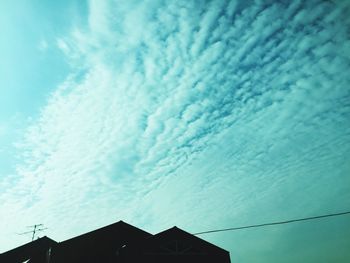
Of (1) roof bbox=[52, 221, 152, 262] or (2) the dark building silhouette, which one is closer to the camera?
(2) the dark building silhouette

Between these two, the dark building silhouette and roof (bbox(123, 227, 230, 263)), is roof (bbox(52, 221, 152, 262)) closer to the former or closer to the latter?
the dark building silhouette

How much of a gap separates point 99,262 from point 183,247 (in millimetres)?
6379

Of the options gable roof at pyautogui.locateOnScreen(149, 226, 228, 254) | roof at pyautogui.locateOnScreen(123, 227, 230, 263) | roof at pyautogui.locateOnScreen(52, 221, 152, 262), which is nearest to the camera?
roof at pyautogui.locateOnScreen(123, 227, 230, 263)

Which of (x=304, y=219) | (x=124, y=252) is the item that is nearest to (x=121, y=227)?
(x=124, y=252)

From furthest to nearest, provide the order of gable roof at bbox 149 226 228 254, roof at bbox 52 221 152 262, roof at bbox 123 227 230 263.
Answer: gable roof at bbox 149 226 228 254 < roof at bbox 52 221 152 262 < roof at bbox 123 227 230 263

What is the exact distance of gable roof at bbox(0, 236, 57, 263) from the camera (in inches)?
797

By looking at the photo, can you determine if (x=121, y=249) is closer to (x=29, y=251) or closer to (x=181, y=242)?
(x=181, y=242)

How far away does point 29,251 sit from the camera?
20984 mm

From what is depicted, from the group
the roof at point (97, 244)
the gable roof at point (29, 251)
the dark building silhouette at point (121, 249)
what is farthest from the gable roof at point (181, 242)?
the gable roof at point (29, 251)

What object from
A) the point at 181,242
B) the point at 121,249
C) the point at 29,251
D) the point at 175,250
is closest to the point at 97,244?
the point at 121,249

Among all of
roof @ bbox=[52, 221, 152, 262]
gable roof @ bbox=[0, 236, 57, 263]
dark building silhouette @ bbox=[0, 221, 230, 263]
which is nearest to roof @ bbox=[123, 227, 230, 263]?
dark building silhouette @ bbox=[0, 221, 230, 263]

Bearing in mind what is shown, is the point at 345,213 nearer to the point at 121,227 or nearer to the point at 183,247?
the point at 183,247

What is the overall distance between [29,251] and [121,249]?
776 centimetres

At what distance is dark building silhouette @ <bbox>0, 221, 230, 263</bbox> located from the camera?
64.5 ft
